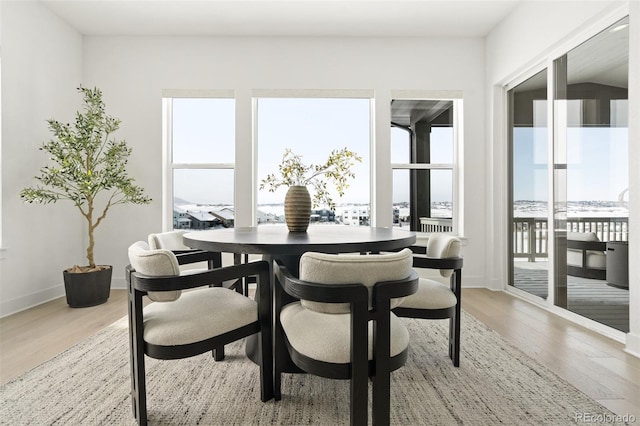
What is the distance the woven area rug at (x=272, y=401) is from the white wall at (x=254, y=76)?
2.17 metres

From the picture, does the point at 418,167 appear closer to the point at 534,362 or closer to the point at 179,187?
the point at 534,362

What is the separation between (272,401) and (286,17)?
3.66 m

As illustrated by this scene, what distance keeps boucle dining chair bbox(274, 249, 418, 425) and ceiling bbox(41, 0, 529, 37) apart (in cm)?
321

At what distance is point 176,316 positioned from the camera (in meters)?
1.51

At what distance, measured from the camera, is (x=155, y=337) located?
56.0 inches

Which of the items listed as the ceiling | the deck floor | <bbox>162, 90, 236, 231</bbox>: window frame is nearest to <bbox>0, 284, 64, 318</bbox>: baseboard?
<bbox>162, 90, 236, 231</bbox>: window frame

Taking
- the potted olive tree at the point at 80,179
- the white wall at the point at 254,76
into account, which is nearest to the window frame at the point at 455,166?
the white wall at the point at 254,76

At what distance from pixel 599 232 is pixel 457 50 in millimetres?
2637

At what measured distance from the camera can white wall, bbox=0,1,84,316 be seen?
3.17 meters

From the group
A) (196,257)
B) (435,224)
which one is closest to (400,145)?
(435,224)

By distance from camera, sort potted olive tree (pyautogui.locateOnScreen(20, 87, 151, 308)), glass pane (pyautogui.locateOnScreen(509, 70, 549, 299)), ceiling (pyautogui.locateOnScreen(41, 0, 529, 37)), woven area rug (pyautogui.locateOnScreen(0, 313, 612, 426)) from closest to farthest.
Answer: woven area rug (pyautogui.locateOnScreen(0, 313, 612, 426)), potted olive tree (pyautogui.locateOnScreen(20, 87, 151, 308)), glass pane (pyautogui.locateOnScreen(509, 70, 549, 299)), ceiling (pyautogui.locateOnScreen(41, 0, 529, 37))

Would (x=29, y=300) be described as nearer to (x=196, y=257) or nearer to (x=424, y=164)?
(x=196, y=257)

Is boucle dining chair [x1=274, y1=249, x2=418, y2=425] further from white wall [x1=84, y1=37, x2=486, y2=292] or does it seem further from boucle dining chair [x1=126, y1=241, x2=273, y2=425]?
white wall [x1=84, y1=37, x2=486, y2=292]

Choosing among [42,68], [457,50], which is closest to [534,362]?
[457,50]
